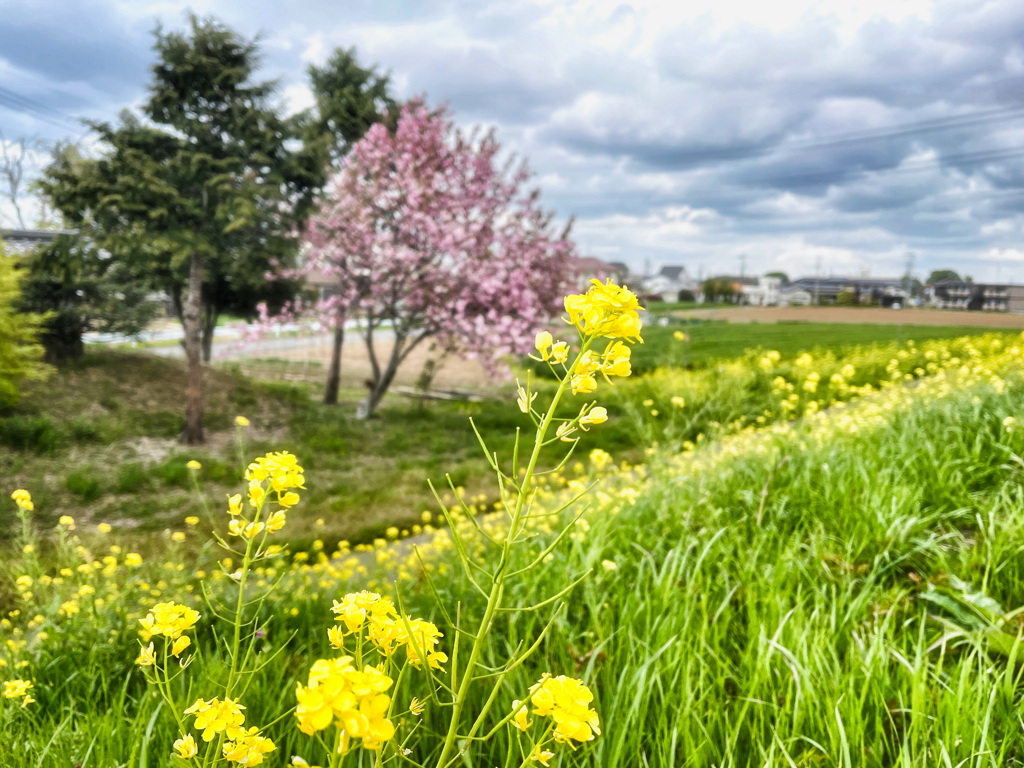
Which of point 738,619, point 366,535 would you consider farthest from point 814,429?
point 366,535

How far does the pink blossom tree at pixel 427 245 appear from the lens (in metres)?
8.43

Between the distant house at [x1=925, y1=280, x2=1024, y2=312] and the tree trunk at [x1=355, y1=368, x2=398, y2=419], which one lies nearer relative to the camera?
the tree trunk at [x1=355, y1=368, x2=398, y2=419]

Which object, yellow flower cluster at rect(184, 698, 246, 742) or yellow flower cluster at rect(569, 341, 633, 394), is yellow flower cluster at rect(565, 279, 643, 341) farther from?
yellow flower cluster at rect(184, 698, 246, 742)

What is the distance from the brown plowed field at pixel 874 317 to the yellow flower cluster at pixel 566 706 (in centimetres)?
2345

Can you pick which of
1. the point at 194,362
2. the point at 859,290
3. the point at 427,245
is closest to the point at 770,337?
the point at 427,245

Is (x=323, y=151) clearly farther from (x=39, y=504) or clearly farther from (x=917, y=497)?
(x=917, y=497)

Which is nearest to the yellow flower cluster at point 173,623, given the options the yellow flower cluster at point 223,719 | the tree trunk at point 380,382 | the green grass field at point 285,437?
the yellow flower cluster at point 223,719

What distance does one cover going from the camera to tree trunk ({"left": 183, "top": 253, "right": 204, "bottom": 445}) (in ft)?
23.6

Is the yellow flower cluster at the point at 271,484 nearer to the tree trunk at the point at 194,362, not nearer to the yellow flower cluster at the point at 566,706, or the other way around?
the yellow flower cluster at the point at 566,706

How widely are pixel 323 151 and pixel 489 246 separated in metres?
2.70

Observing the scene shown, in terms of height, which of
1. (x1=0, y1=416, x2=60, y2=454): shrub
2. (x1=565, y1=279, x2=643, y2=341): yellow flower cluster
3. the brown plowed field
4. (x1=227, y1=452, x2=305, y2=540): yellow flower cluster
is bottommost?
(x1=0, y1=416, x2=60, y2=454): shrub

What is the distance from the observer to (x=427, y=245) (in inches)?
340

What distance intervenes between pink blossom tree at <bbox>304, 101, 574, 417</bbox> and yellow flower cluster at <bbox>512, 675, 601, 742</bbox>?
25.5ft

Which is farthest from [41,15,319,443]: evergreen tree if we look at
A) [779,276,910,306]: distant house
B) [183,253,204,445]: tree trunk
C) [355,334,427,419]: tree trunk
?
[779,276,910,306]: distant house
